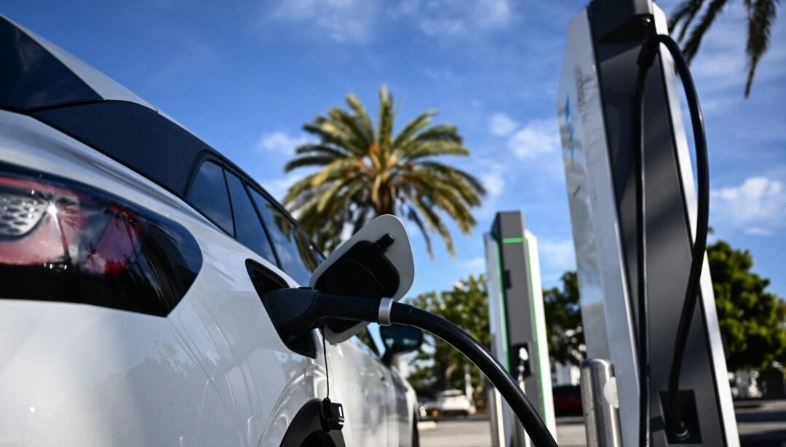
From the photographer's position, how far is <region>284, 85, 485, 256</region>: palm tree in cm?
1864

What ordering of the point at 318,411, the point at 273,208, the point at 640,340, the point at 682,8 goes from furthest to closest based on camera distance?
the point at 682,8
the point at 273,208
the point at 640,340
the point at 318,411

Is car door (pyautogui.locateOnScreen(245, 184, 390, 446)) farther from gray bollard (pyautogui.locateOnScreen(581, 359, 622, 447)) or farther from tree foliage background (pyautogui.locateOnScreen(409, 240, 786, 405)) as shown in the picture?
tree foliage background (pyautogui.locateOnScreen(409, 240, 786, 405))

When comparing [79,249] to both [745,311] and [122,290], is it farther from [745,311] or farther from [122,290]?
[745,311]

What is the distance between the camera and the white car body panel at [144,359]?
35.8 inches

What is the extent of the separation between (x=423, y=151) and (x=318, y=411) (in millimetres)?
17302

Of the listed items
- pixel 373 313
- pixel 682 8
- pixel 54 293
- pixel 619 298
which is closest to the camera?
pixel 54 293

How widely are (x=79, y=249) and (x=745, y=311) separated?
39127mm

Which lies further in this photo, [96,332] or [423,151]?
[423,151]

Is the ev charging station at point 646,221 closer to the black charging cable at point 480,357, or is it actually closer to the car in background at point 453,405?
the black charging cable at point 480,357

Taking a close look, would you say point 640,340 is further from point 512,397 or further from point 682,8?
point 682,8

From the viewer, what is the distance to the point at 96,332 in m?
0.99

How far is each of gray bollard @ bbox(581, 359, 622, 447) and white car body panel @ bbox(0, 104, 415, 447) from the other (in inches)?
29.3

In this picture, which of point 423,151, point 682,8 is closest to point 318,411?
point 682,8

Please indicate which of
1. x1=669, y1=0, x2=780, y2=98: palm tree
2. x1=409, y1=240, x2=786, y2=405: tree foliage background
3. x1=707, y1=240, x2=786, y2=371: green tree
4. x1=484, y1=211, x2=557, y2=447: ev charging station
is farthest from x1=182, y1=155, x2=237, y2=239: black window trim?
x1=707, y1=240, x2=786, y2=371: green tree
